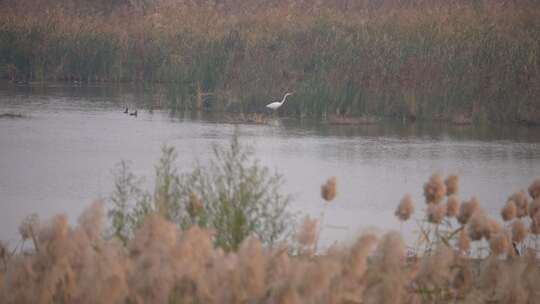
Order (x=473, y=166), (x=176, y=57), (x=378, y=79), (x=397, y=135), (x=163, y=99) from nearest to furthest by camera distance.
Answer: (x=473, y=166) → (x=397, y=135) → (x=378, y=79) → (x=163, y=99) → (x=176, y=57)

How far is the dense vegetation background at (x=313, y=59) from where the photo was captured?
53.7 ft

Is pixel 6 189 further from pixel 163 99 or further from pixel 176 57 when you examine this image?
pixel 176 57

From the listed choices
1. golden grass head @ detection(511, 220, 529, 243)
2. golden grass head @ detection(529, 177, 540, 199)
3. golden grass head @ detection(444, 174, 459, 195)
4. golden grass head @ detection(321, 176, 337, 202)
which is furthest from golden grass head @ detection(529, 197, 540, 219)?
golden grass head @ detection(321, 176, 337, 202)

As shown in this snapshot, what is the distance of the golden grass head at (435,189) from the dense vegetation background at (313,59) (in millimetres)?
10924

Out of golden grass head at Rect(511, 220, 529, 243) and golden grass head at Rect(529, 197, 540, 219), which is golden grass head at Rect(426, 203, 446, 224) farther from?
golden grass head at Rect(529, 197, 540, 219)

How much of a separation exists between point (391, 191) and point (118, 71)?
1053 centimetres

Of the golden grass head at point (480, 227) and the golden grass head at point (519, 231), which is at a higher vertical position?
the golden grass head at point (480, 227)

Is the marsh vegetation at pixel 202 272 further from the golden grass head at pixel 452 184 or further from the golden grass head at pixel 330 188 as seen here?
the golden grass head at pixel 452 184

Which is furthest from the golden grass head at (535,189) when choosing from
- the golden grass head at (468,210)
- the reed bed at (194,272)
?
the reed bed at (194,272)

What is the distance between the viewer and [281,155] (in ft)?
41.7

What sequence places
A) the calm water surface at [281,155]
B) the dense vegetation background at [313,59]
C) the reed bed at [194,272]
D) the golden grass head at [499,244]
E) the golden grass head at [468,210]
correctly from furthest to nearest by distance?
1. the dense vegetation background at [313,59]
2. the calm water surface at [281,155]
3. the golden grass head at [468,210]
4. the golden grass head at [499,244]
5. the reed bed at [194,272]

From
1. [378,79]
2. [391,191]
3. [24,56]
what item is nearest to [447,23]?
[378,79]

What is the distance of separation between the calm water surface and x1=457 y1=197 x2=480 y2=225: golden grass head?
3218 mm

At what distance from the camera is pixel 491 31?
17.9m
